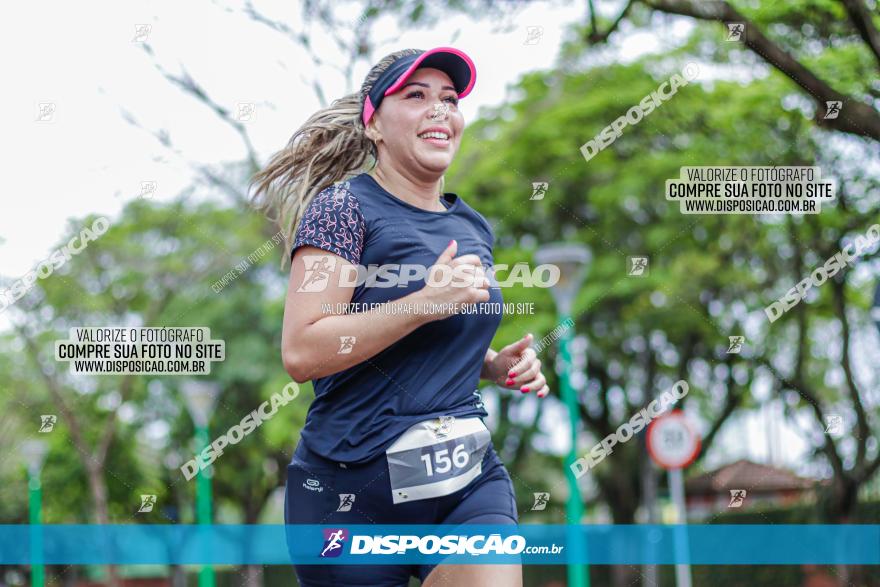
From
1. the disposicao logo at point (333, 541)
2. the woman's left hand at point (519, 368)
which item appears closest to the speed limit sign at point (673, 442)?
the woman's left hand at point (519, 368)

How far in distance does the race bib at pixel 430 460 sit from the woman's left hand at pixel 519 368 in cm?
30

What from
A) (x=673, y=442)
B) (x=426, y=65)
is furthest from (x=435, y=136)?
(x=673, y=442)

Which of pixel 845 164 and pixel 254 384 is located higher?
pixel 845 164

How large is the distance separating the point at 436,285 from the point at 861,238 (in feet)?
24.3

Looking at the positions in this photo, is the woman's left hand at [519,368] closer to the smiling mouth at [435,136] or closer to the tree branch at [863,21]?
the smiling mouth at [435,136]

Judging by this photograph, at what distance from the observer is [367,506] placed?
7.96ft

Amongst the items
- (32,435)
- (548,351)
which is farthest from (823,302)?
(32,435)

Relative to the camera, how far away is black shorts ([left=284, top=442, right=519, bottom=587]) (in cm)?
238

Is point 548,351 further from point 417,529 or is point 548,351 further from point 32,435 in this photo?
point 417,529

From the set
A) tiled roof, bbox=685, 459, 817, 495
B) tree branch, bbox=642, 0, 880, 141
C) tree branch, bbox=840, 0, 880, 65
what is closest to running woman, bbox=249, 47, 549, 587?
tree branch, bbox=642, 0, 880, 141

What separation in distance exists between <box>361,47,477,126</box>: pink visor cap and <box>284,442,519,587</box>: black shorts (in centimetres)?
92

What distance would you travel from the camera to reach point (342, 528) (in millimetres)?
2381

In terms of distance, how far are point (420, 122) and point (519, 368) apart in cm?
70

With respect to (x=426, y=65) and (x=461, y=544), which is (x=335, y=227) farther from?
(x=461, y=544)
